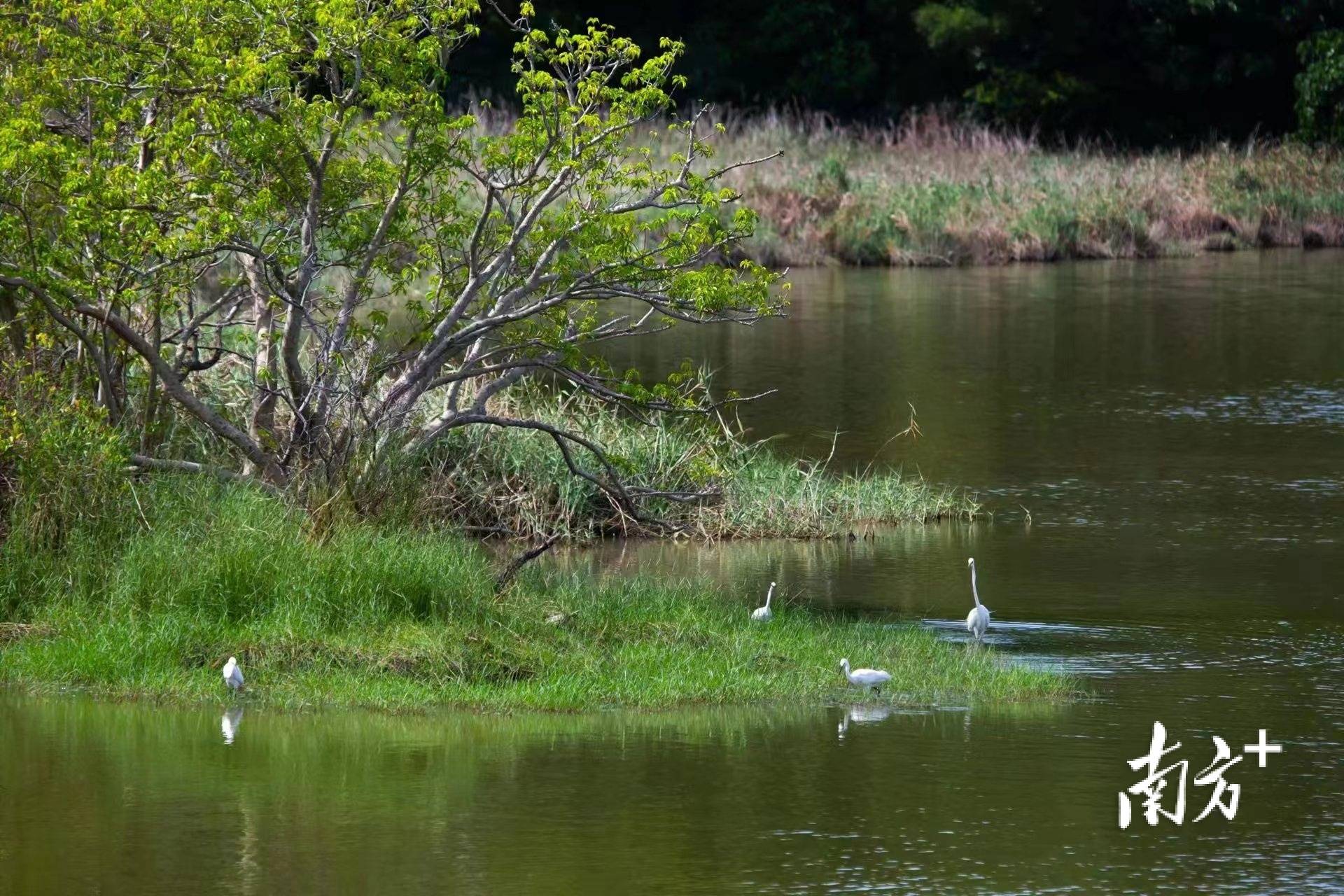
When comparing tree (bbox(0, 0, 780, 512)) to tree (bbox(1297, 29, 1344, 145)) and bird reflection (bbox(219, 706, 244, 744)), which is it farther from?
tree (bbox(1297, 29, 1344, 145))

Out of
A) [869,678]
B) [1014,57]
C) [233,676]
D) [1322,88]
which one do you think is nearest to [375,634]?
[233,676]

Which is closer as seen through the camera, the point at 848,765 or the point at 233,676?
the point at 848,765

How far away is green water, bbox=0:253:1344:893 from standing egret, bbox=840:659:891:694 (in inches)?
6.6

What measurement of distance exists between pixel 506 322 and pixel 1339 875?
6.06m

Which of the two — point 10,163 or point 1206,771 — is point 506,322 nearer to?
point 10,163

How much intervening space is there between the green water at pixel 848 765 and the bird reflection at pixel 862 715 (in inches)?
0.9

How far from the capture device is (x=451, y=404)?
13.6 m

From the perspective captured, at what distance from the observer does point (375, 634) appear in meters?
11.2

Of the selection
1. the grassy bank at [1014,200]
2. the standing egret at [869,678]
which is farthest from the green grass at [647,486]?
the grassy bank at [1014,200]

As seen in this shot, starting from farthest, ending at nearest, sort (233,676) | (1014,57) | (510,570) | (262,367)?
(1014,57) → (262,367) → (510,570) → (233,676)

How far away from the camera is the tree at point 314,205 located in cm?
1201

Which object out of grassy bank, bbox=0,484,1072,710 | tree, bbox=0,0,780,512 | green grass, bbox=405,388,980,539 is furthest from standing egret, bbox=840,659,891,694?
green grass, bbox=405,388,980,539

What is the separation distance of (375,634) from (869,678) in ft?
8.24

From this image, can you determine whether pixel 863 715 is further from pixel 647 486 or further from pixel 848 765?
pixel 647 486
